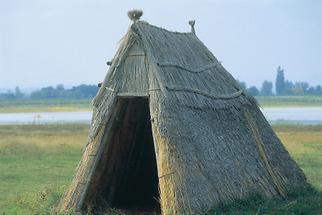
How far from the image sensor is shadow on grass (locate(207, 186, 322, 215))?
40.6 ft

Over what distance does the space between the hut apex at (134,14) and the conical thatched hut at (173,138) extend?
0.36 ft

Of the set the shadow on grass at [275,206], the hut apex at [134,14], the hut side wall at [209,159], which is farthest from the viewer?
the hut apex at [134,14]

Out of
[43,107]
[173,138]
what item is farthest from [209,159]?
[43,107]

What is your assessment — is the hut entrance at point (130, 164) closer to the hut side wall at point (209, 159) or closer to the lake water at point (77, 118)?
the hut side wall at point (209, 159)

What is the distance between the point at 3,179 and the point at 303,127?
26159mm

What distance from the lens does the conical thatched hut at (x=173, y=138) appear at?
470 inches

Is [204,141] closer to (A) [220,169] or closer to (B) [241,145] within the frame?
(A) [220,169]

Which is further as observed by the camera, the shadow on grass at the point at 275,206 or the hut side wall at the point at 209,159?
the shadow on grass at the point at 275,206

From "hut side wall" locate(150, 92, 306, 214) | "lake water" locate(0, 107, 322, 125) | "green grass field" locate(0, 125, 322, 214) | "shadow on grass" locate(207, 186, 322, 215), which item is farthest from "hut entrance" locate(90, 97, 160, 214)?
"lake water" locate(0, 107, 322, 125)

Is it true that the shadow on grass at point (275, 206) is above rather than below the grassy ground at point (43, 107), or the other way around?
above

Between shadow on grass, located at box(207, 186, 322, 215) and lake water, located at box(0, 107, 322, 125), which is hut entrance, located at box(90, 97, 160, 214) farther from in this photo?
lake water, located at box(0, 107, 322, 125)

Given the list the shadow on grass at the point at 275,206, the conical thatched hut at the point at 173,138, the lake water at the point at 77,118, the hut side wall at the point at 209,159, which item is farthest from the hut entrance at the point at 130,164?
the lake water at the point at 77,118

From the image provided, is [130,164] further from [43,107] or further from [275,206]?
[43,107]

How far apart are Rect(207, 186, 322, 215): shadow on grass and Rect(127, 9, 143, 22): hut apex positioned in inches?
145
